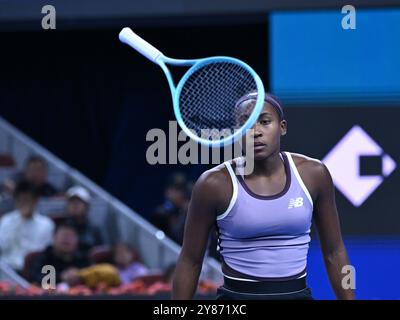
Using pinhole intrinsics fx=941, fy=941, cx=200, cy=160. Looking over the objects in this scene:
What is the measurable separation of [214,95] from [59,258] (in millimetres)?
3532

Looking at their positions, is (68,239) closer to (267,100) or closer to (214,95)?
(214,95)

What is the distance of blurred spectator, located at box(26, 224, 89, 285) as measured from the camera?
697 cm

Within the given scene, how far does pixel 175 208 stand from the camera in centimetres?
809

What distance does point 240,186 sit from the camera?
3.47 meters

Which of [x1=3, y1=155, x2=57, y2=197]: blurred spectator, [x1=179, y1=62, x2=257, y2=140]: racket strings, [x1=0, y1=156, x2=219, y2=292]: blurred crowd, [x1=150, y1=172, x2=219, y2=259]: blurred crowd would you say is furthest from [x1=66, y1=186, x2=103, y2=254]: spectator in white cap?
[x1=179, y1=62, x2=257, y2=140]: racket strings

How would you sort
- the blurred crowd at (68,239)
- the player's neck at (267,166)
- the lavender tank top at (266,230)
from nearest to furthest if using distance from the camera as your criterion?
1. the lavender tank top at (266,230)
2. the player's neck at (267,166)
3. the blurred crowd at (68,239)

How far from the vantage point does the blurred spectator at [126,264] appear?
7262mm

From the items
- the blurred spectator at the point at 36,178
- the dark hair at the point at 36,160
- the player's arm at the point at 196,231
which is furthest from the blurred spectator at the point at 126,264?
the player's arm at the point at 196,231

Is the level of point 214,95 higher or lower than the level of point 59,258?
higher

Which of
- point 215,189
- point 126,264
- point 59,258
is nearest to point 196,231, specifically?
point 215,189

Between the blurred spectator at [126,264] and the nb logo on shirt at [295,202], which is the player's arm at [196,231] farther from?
the blurred spectator at [126,264]

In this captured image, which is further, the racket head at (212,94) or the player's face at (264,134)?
the racket head at (212,94)

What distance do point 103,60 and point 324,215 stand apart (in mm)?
6298
